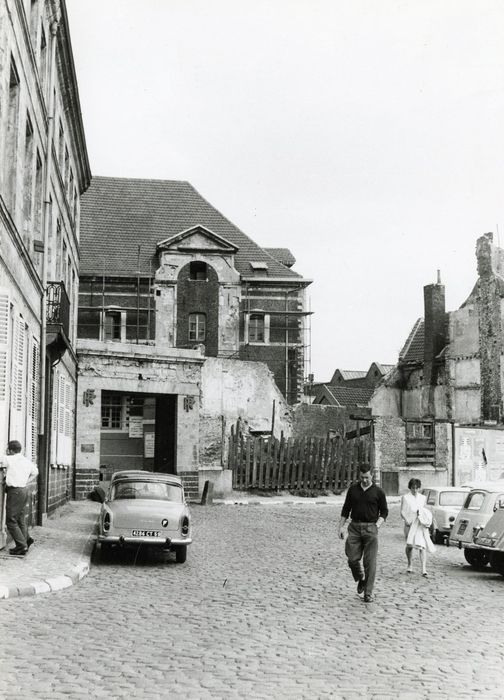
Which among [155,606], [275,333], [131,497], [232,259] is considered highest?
[232,259]

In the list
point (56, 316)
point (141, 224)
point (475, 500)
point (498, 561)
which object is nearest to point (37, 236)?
point (56, 316)

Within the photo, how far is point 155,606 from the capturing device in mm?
10477

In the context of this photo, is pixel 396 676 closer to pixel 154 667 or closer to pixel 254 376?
pixel 154 667

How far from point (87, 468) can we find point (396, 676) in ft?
73.3

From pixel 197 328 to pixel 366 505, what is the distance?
39864 millimetres

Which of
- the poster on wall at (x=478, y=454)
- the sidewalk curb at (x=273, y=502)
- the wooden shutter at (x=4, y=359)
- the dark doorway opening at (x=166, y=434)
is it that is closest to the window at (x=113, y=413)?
the dark doorway opening at (x=166, y=434)

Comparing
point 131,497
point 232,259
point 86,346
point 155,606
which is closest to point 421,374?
point 232,259

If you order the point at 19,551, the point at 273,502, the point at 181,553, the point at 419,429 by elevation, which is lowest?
the point at 273,502

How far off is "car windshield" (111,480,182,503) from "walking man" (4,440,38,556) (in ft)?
7.71

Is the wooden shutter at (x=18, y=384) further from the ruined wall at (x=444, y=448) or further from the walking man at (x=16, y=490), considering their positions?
the ruined wall at (x=444, y=448)

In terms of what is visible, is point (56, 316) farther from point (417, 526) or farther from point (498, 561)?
point (498, 561)

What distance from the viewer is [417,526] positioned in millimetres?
14422

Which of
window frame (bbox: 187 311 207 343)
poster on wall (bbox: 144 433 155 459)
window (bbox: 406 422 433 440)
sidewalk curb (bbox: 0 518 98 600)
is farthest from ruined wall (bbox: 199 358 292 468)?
sidewalk curb (bbox: 0 518 98 600)

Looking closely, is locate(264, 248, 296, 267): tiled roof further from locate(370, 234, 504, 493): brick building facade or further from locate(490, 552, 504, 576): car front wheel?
locate(490, 552, 504, 576): car front wheel
